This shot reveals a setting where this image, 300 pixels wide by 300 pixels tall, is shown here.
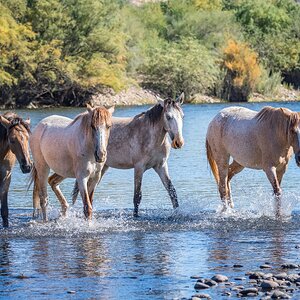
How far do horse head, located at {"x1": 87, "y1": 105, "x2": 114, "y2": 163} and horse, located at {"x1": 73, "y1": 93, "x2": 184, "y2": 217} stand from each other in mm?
1757

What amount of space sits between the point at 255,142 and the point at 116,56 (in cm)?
5302

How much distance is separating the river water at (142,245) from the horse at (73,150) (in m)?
0.52

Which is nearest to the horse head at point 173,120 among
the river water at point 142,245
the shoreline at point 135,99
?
the river water at point 142,245

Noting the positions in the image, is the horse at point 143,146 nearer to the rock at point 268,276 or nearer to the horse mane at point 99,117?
the horse mane at point 99,117

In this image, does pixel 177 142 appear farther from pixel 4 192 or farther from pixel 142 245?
pixel 4 192

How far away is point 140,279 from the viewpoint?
381 inches

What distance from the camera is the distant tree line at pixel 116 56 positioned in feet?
212

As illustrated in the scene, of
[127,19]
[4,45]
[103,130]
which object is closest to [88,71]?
[4,45]

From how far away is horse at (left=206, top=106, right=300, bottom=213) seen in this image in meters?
13.9

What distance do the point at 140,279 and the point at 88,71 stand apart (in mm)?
56424

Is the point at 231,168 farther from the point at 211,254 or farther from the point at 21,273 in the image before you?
the point at 21,273

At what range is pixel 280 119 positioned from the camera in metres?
14.0

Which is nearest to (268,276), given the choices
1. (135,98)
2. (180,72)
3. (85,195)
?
(85,195)

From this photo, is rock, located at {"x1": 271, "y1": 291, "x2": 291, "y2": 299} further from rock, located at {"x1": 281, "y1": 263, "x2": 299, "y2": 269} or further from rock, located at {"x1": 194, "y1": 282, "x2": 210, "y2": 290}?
rock, located at {"x1": 281, "y1": 263, "x2": 299, "y2": 269}
